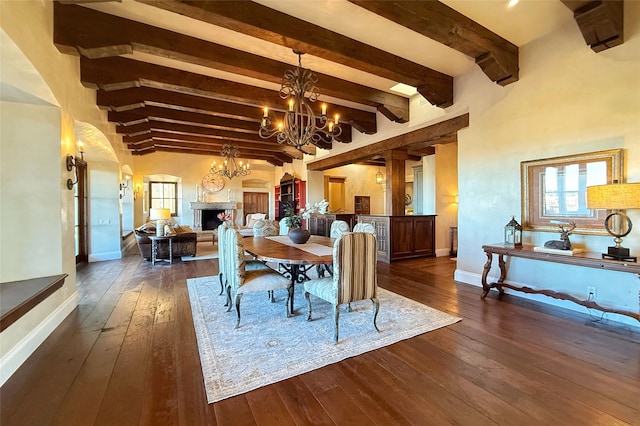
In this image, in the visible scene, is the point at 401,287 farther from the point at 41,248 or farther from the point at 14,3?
the point at 14,3

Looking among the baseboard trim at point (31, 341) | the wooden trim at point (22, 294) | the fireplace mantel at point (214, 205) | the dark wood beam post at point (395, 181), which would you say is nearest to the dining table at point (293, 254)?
the wooden trim at point (22, 294)

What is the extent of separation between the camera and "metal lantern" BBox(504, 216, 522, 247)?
11.3ft

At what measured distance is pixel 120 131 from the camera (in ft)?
21.6

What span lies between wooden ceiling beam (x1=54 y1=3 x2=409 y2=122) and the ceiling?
0.01 metres

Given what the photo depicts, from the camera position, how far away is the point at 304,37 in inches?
113

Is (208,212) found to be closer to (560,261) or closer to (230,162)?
(230,162)

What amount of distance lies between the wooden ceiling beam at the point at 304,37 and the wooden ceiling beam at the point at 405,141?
2.01 feet

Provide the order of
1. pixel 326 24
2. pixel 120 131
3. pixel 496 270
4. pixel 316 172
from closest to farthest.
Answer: pixel 326 24 < pixel 496 270 < pixel 120 131 < pixel 316 172

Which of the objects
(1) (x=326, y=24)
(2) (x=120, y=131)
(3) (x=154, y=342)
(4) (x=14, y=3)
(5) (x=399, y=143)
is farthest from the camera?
(2) (x=120, y=131)

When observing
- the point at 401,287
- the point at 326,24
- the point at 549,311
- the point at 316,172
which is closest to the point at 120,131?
the point at 316,172

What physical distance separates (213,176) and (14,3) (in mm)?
9141

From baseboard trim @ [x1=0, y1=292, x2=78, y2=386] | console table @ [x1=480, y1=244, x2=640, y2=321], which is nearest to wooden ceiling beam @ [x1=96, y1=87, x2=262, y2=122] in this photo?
baseboard trim @ [x1=0, y1=292, x2=78, y2=386]

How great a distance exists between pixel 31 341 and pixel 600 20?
5.77 m

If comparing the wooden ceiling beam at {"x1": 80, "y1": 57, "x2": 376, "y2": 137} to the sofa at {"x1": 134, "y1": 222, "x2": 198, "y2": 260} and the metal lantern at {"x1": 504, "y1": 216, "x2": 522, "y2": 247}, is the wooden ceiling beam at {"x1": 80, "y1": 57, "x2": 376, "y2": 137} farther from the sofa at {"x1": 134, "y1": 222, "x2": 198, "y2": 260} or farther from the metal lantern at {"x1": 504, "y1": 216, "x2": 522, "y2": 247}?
the metal lantern at {"x1": 504, "y1": 216, "x2": 522, "y2": 247}
